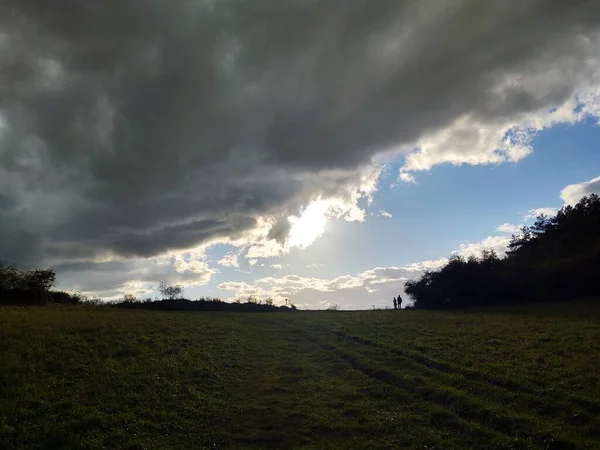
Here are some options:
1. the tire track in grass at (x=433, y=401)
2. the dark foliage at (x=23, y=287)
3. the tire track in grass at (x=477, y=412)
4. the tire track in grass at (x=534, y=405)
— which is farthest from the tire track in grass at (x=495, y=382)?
the dark foliage at (x=23, y=287)

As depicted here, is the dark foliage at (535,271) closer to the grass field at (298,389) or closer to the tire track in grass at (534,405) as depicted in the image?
the grass field at (298,389)

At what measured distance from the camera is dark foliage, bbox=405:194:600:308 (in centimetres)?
5662

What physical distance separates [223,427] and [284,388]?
5962 mm

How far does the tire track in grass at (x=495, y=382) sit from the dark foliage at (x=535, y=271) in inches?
1520

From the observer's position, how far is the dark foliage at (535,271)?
5662 centimetres

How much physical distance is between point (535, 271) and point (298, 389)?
49937 millimetres

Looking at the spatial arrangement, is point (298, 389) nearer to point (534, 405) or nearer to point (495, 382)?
point (495, 382)

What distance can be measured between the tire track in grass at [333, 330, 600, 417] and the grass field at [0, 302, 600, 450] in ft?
0.21

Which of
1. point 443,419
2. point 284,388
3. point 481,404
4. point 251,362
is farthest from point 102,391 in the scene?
point 481,404

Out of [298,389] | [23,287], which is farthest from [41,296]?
[298,389]

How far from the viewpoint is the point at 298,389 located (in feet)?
77.7

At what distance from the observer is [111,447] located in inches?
595

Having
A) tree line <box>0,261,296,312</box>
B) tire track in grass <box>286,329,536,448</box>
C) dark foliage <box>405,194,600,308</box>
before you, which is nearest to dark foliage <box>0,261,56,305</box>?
tree line <box>0,261,296,312</box>

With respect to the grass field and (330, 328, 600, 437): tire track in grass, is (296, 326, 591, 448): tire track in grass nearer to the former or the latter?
the grass field
